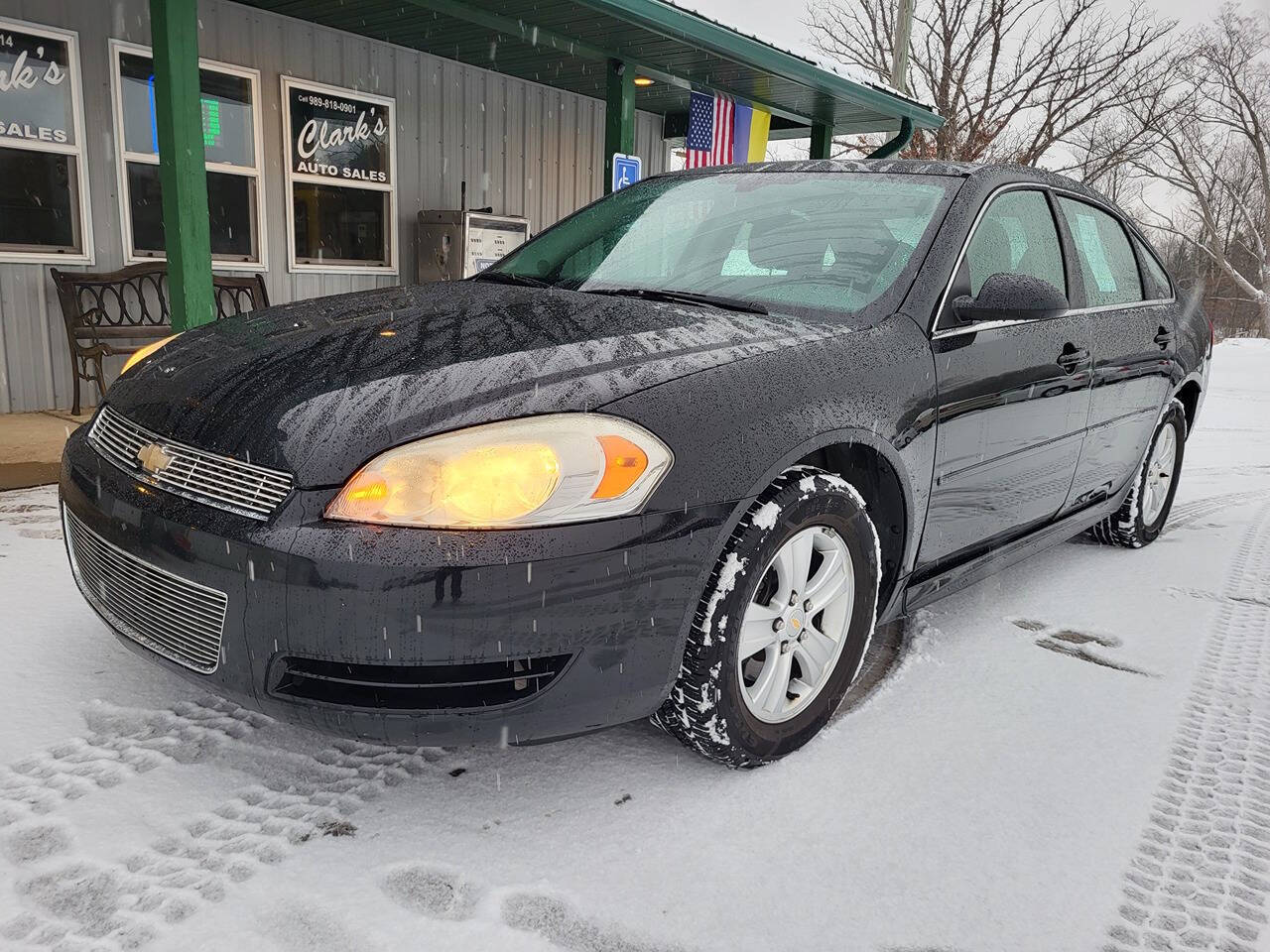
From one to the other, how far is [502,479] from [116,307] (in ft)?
20.2

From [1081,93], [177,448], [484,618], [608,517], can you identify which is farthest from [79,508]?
[1081,93]

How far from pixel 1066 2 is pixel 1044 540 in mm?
21672

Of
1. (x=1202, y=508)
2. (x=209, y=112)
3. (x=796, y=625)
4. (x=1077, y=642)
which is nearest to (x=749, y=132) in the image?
(x=209, y=112)

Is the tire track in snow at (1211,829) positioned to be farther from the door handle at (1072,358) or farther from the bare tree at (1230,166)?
the bare tree at (1230,166)

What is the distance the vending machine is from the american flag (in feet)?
6.31

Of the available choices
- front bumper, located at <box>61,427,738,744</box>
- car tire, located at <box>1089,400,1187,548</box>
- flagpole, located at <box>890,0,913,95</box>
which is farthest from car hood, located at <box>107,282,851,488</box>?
flagpole, located at <box>890,0,913,95</box>

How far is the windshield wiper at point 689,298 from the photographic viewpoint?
265cm

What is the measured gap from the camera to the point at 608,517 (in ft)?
6.20

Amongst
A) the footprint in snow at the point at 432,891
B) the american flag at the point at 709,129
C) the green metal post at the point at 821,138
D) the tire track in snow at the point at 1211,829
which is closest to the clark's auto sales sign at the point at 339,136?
the american flag at the point at 709,129

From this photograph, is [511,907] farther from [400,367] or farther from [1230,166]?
[1230,166]

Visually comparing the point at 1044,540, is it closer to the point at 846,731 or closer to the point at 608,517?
the point at 846,731

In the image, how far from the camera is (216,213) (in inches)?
296

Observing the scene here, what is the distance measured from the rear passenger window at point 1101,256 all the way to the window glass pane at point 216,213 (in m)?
5.91

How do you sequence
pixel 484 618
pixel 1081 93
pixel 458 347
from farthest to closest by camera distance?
pixel 1081 93, pixel 458 347, pixel 484 618
